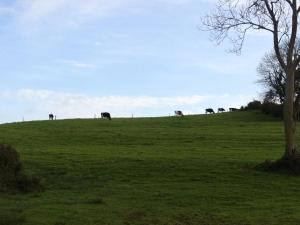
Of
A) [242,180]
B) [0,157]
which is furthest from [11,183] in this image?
[242,180]

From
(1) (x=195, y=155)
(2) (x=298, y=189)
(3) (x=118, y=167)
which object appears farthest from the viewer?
(1) (x=195, y=155)

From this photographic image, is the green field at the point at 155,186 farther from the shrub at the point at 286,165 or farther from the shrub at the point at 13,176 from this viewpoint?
the shrub at the point at 286,165

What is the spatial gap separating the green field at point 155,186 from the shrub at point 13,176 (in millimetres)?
806

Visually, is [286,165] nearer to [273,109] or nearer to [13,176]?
[13,176]

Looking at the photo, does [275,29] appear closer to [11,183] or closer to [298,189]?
[298,189]

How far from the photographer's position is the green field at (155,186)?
20.5 metres

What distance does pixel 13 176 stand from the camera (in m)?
26.2

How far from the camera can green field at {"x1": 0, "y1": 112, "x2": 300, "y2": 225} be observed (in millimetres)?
20469

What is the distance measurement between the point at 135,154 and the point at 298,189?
51.0ft

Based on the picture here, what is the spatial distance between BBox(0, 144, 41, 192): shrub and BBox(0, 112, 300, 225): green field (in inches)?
31.7

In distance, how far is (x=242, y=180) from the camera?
3091cm

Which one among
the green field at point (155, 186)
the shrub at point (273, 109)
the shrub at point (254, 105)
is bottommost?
the green field at point (155, 186)

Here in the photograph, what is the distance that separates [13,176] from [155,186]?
665cm

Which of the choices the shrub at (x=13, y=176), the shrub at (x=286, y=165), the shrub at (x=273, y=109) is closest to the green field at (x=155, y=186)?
the shrub at (x=13, y=176)
